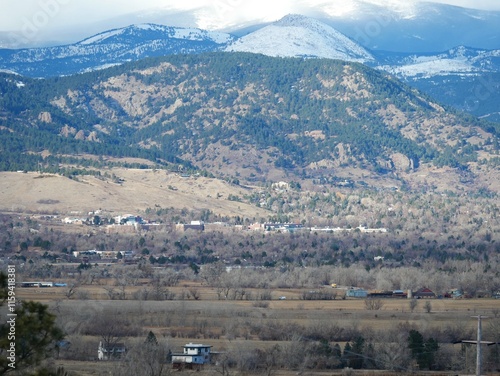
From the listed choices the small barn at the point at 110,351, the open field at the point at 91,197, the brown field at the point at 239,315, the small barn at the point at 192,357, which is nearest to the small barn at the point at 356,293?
the brown field at the point at 239,315

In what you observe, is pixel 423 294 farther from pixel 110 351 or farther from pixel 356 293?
pixel 110 351

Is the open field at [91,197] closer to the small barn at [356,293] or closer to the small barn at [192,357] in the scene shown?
the small barn at [356,293]


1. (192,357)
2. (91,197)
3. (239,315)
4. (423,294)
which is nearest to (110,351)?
(192,357)

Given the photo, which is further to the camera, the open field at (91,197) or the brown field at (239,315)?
the open field at (91,197)

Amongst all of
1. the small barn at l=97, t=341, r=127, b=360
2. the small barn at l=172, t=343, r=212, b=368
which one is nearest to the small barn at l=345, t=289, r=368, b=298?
the small barn at l=97, t=341, r=127, b=360

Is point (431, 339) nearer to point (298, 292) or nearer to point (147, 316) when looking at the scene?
point (147, 316)

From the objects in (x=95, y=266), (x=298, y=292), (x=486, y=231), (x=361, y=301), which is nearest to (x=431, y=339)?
(x=361, y=301)
